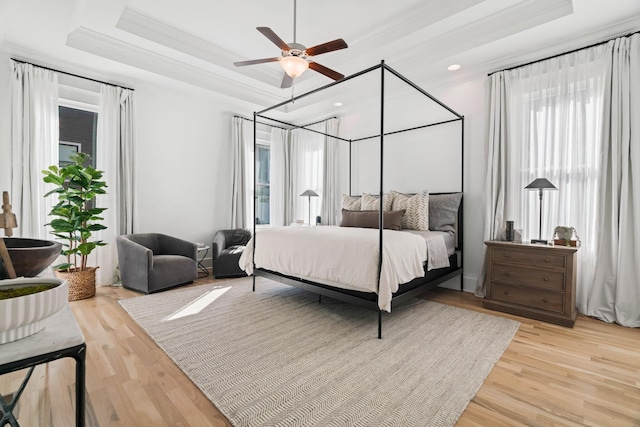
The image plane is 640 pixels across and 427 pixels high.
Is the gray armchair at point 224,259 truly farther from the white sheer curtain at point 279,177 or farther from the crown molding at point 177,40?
the crown molding at point 177,40

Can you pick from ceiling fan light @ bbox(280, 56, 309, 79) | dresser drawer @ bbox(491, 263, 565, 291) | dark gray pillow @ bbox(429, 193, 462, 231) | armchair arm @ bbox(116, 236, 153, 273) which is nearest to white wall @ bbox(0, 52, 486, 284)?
dark gray pillow @ bbox(429, 193, 462, 231)

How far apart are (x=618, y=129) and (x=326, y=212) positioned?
3.88m

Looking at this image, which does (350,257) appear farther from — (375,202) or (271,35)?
(271,35)

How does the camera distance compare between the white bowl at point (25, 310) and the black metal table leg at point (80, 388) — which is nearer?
the white bowl at point (25, 310)

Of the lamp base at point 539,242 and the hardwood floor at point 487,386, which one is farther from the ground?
the lamp base at point 539,242

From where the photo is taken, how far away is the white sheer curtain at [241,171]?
531 cm

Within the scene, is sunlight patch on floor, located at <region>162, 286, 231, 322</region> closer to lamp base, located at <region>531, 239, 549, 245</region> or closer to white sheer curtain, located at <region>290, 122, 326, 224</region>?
white sheer curtain, located at <region>290, 122, 326, 224</region>

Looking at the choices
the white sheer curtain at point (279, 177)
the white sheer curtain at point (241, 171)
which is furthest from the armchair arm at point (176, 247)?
the white sheer curtain at point (279, 177)

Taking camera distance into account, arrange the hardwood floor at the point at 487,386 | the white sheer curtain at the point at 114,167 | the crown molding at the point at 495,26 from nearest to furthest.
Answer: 1. the hardwood floor at the point at 487,386
2. the crown molding at the point at 495,26
3. the white sheer curtain at the point at 114,167

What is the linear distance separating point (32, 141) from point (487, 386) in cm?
507

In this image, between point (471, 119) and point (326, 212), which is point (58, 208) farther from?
point (471, 119)

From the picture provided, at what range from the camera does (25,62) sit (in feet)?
11.4

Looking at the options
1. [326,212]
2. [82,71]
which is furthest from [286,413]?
[82,71]

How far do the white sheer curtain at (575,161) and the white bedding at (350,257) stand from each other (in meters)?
1.13
